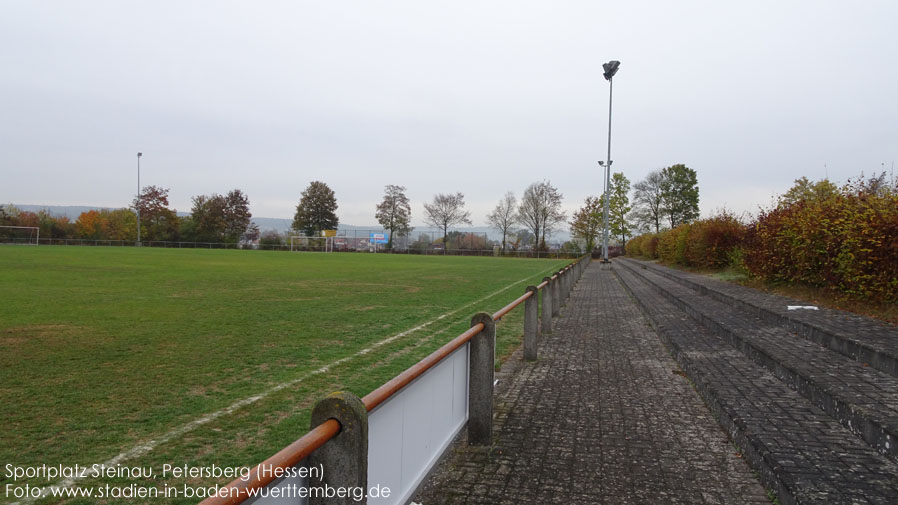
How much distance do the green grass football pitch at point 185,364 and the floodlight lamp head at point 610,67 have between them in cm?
2659

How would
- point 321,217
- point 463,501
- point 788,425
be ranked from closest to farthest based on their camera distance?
point 463,501, point 788,425, point 321,217

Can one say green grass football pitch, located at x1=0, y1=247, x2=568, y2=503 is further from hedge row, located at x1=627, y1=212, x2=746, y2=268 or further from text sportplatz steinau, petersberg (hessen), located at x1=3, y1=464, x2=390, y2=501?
hedge row, located at x1=627, y1=212, x2=746, y2=268

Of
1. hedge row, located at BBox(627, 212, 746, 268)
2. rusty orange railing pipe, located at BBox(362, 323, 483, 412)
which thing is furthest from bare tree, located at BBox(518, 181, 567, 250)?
rusty orange railing pipe, located at BBox(362, 323, 483, 412)

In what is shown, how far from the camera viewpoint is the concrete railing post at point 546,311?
929 cm

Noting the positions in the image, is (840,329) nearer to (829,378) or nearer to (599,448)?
(829,378)

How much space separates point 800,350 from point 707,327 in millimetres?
2834

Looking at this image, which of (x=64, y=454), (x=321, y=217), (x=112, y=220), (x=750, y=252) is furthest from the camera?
(x=321, y=217)

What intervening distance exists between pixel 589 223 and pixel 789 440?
73.8 meters

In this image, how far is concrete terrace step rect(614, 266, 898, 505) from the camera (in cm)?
296

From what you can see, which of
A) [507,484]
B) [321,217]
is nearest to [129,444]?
[507,484]

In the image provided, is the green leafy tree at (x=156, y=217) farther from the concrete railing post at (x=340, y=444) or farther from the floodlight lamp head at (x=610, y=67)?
the concrete railing post at (x=340, y=444)

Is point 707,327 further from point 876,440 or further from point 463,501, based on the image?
point 463,501

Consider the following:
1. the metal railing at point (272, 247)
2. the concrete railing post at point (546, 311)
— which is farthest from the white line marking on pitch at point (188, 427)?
the metal railing at point (272, 247)

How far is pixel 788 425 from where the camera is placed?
3.97 meters
